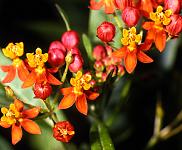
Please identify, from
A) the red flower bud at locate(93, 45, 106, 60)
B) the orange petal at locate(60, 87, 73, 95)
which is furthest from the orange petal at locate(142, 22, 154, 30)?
the orange petal at locate(60, 87, 73, 95)

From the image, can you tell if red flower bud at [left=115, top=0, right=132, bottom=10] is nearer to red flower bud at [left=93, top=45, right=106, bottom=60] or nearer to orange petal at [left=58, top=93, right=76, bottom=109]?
red flower bud at [left=93, top=45, right=106, bottom=60]

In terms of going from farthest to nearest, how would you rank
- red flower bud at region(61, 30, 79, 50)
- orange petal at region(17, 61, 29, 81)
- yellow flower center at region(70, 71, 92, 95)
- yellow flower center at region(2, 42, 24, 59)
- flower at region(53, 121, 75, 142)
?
red flower bud at region(61, 30, 79, 50), yellow flower center at region(2, 42, 24, 59), orange petal at region(17, 61, 29, 81), yellow flower center at region(70, 71, 92, 95), flower at region(53, 121, 75, 142)

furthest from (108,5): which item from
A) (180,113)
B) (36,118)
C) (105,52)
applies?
(180,113)

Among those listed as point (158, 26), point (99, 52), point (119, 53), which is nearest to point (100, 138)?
point (119, 53)

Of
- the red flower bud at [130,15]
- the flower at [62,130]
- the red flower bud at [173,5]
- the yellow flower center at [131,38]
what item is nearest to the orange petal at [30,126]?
the flower at [62,130]

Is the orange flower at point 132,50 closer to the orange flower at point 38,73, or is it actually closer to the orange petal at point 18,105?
the orange flower at point 38,73

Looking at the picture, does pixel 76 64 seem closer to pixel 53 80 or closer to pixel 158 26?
pixel 53 80

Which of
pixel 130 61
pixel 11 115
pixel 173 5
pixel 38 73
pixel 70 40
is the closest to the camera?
pixel 11 115

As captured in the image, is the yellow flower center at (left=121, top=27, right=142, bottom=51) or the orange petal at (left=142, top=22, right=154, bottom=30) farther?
the orange petal at (left=142, top=22, right=154, bottom=30)

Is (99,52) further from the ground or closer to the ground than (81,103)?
further from the ground
